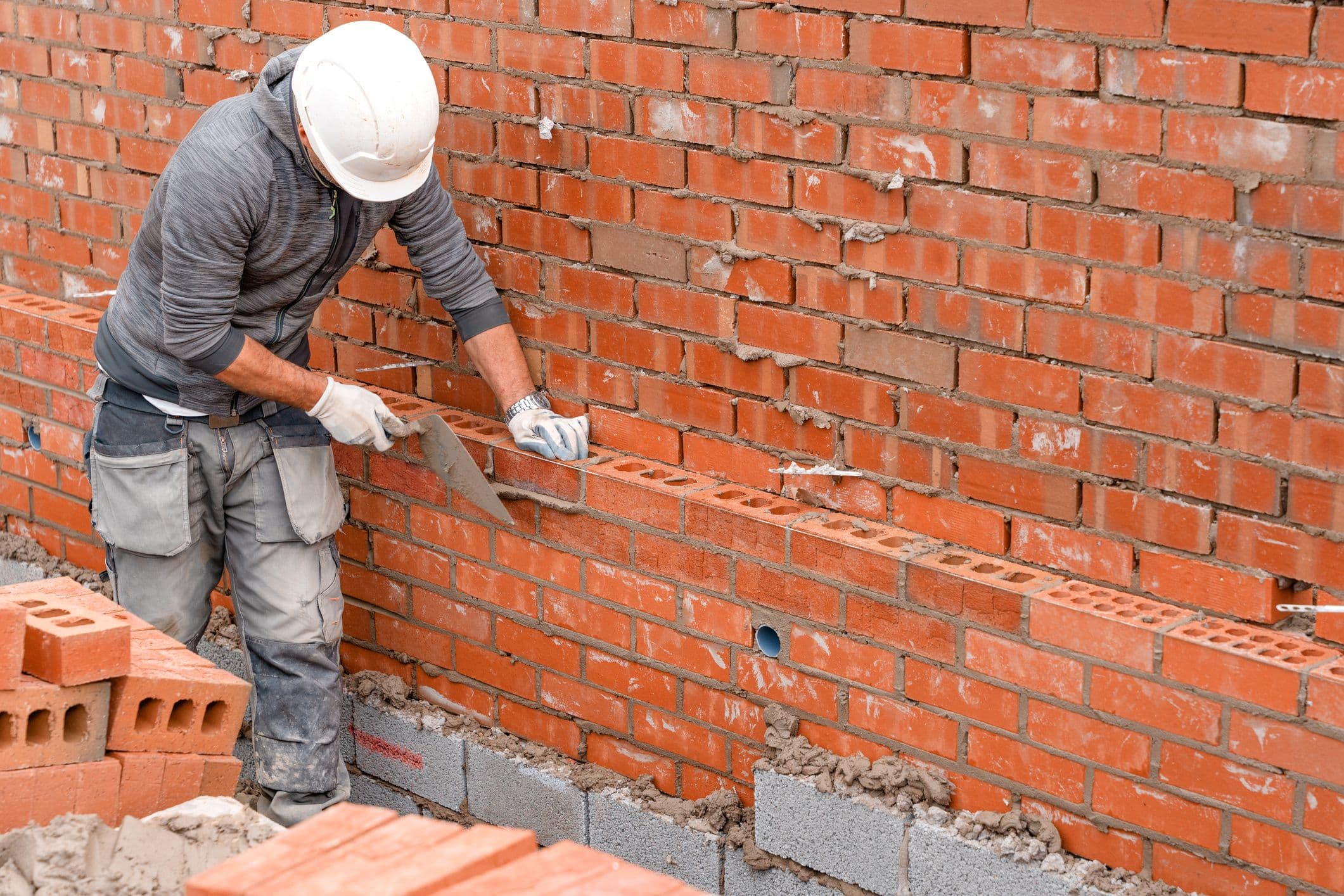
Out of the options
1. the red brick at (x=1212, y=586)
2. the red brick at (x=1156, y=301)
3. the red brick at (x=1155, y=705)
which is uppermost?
the red brick at (x=1156, y=301)

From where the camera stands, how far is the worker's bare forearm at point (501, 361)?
385 centimetres

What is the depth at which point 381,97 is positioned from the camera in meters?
3.36

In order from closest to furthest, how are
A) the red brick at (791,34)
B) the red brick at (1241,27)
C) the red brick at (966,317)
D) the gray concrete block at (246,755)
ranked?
the red brick at (1241,27), the red brick at (966,317), the red brick at (791,34), the gray concrete block at (246,755)

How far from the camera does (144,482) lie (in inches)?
151

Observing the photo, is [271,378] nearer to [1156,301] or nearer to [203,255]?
[203,255]

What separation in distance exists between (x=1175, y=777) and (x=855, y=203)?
1.27 meters

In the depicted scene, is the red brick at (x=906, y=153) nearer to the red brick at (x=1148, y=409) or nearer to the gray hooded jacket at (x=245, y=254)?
the red brick at (x=1148, y=409)

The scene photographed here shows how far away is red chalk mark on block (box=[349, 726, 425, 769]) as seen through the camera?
14.1 feet

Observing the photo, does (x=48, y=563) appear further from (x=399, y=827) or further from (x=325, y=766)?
(x=399, y=827)

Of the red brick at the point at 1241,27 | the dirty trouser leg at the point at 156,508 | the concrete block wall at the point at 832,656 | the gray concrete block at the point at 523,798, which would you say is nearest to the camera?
the red brick at the point at 1241,27

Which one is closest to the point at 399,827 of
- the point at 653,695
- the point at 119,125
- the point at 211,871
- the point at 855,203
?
the point at 211,871

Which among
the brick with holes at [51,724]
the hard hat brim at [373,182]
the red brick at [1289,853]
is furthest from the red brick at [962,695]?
the brick with holes at [51,724]

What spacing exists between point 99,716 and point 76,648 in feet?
0.60

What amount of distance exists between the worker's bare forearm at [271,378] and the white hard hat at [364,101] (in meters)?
0.46
